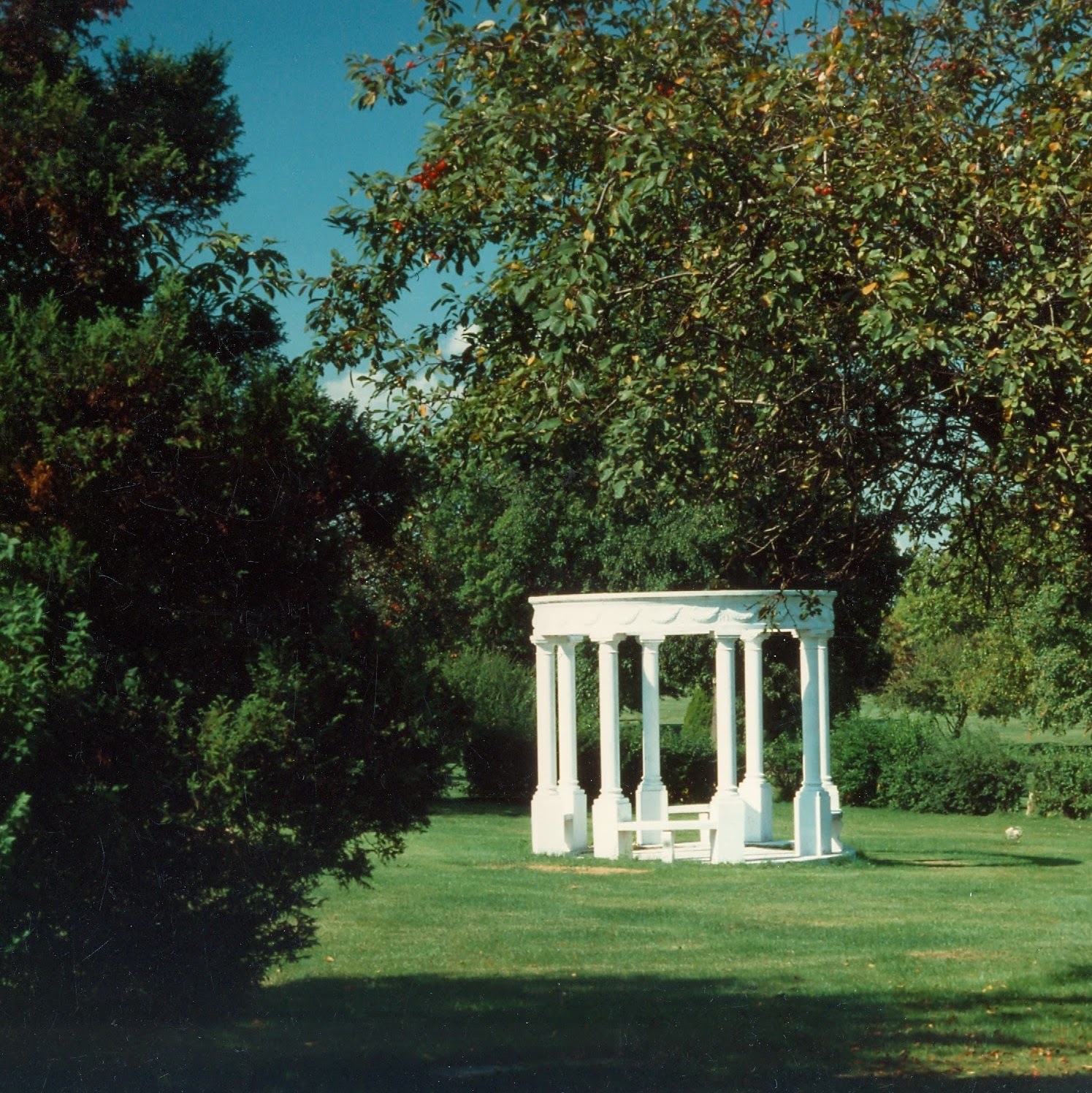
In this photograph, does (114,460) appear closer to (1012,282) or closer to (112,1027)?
(112,1027)

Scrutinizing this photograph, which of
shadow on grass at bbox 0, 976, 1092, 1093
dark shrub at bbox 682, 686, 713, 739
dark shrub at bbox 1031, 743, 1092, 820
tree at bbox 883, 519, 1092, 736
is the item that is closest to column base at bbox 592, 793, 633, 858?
tree at bbox 883, 519, 1092, 736

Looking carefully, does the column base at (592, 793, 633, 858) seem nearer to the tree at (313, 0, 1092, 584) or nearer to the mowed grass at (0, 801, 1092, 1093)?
the mowed grass at (0, 801, 1092, 1093)

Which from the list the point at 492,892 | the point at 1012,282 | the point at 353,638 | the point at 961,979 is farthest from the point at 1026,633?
the point at 353,638

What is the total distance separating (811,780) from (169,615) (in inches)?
577

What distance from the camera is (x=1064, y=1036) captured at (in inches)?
334

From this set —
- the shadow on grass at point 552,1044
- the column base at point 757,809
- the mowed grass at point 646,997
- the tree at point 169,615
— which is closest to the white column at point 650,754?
the column base at point 757,809

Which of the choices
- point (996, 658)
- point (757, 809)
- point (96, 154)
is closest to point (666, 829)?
point (757, 809)

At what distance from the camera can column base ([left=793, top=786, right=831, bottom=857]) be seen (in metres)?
19.9

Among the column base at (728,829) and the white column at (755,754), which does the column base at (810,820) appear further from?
the column base at (728,829)

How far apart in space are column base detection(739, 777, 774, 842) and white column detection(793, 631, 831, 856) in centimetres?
77

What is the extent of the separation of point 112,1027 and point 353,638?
2.14 m

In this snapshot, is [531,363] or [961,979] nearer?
[531,363]

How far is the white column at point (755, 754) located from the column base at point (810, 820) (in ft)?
2.63

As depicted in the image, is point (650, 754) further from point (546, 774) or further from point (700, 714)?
point (700, 714)
